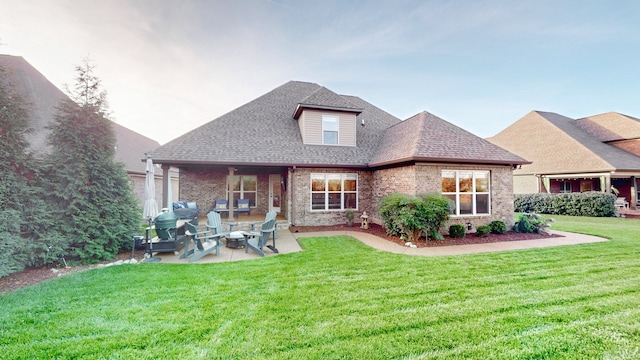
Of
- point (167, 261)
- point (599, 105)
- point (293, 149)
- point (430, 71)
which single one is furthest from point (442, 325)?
point (599, 105)

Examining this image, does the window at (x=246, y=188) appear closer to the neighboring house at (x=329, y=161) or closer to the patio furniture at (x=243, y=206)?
the neighboring house at (x=329, y=161)

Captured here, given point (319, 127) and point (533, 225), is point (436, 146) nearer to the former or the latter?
point (533, 225)

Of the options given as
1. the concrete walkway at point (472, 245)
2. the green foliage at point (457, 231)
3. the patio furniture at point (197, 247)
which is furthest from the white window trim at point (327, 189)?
the patio furniture at point (197, 247)

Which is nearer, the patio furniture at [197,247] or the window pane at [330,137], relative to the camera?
the patio furniture at [197,247]

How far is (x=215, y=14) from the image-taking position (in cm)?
938

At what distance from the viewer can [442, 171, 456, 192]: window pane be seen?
31.6ft

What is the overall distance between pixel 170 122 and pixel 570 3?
71.6ft

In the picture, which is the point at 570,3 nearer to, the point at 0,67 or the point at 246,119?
the point at 246,119

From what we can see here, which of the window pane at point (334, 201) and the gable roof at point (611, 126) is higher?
the gable roof at point (611, 126)

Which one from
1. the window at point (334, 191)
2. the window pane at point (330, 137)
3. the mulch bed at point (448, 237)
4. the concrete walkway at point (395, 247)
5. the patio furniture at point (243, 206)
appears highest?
the window pane at point (330, 137)

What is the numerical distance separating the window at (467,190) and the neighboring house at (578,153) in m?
13.4

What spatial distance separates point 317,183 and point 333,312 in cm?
824

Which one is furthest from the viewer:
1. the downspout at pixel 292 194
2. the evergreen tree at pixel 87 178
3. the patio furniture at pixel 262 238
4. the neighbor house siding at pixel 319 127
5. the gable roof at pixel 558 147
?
the gable roof at pixel 558 147

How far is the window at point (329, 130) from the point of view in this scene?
495 inches
